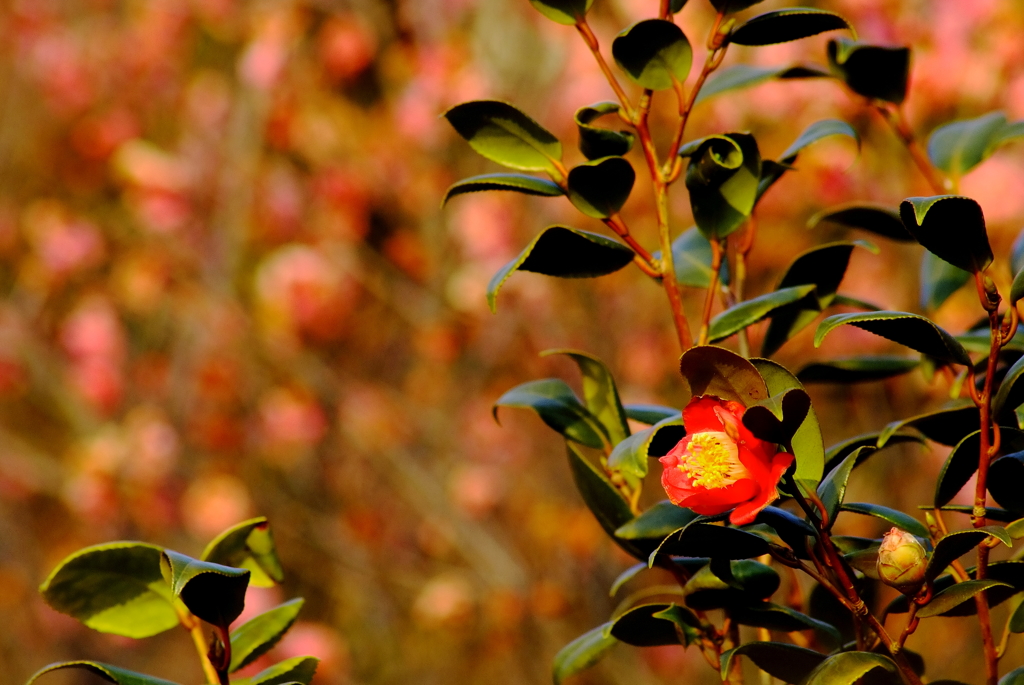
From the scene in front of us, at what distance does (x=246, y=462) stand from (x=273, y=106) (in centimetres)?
110

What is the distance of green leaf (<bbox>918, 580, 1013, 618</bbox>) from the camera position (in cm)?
42

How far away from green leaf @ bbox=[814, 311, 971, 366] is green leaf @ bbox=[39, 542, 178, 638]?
1.15ft

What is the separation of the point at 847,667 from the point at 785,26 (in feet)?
1.11

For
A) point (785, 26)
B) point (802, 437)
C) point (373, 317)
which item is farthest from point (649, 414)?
point (373, 317)

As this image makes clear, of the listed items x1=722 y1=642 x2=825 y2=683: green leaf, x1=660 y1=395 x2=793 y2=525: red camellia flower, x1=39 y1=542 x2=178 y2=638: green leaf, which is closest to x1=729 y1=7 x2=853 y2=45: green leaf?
x1=660 y1=395 x2=793 y2=525: red camellia flower

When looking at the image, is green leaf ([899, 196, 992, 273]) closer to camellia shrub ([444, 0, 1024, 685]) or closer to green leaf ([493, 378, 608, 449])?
camellia shrub ([444, 0, 1024, 685])

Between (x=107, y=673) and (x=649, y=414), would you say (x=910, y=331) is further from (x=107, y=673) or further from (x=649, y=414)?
(x=107, y=673)

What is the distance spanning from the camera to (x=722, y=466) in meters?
0.44

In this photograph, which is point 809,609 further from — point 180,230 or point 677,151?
point 180,230

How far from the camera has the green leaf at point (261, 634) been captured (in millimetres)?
528

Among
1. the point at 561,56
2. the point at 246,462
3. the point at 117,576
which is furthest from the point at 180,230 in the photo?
the point at 117,576

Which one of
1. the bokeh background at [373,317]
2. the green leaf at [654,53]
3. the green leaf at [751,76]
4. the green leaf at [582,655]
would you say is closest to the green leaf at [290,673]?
the green leaf at [582,655]

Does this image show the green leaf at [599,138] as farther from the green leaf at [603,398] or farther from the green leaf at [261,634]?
the green leaf at [261,634]

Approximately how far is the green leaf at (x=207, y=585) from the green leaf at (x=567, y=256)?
19 cm
